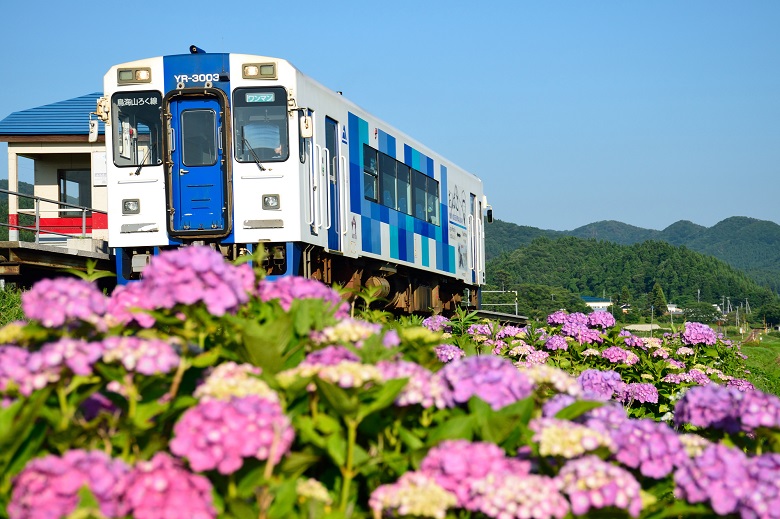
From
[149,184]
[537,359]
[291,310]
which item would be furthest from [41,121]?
[291,310]

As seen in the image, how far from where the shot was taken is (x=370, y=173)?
15.5m

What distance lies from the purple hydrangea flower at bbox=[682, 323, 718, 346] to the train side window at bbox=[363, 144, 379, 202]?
23.6ft

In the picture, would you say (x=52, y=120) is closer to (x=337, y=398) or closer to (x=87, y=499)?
(x=337, y=398)

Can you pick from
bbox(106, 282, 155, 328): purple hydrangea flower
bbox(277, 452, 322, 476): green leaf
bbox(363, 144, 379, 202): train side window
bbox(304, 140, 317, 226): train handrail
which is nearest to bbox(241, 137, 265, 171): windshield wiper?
bbox(304, 140, 317, 226): train handrail

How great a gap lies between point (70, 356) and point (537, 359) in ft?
17.8

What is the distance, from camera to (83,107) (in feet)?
81.4

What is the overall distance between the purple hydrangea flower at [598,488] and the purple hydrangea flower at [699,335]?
672 cm

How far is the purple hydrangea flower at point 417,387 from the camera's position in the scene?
264 cm

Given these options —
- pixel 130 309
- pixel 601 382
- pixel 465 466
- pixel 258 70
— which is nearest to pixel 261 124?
pixel 258 70

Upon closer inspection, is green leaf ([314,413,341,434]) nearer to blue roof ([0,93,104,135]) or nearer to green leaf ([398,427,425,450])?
green leaf ([398,427,425,450])

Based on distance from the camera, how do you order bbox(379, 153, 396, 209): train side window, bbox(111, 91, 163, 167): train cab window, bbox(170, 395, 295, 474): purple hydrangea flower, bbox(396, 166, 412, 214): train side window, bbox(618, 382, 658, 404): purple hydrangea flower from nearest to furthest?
1. bbox(170, 395, 295, 474): purple hydrangea flower
2. bbox(618, 382, 658, 404): purple hydrangea flower
3. bbox(111, 91, 163, 167): train cab window
4. bbox(379, 153, 396, 209): train side window
5. bbox(396, 166, 412, 214): train side window

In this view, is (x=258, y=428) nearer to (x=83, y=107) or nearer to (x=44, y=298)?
(x=44, y=298)

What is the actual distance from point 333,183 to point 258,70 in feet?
6.50

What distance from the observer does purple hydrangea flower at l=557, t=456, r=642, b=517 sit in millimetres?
2350
